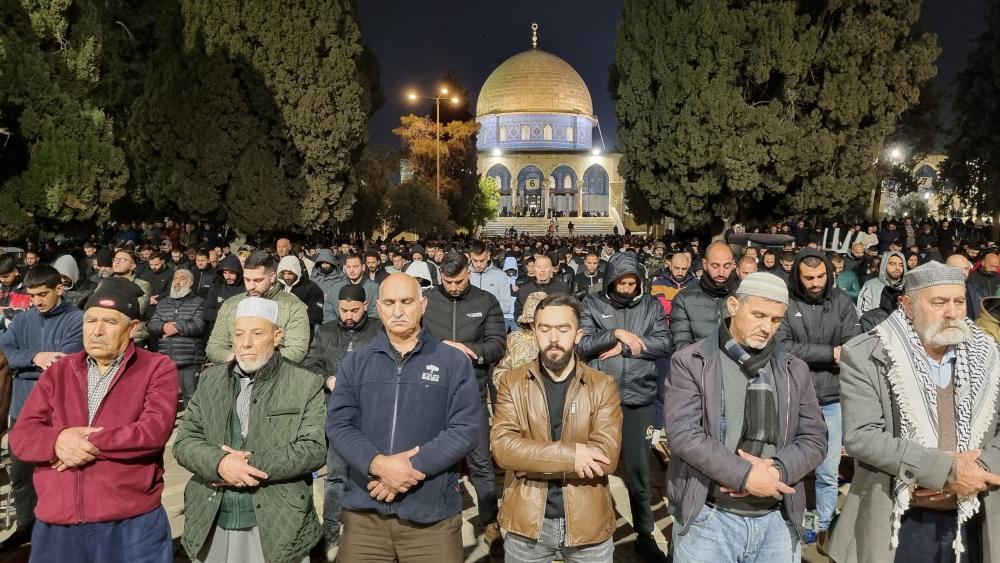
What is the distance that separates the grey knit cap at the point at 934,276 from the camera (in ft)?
9.55

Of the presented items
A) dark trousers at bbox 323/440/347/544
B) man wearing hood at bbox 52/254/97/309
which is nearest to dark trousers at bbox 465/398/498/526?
dark trousers at bbox 323/440/347/544

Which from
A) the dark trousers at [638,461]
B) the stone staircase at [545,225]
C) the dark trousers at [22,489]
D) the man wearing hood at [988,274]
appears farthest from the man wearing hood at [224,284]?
the stone staircase at [545,225]

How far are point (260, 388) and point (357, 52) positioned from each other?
750 inches

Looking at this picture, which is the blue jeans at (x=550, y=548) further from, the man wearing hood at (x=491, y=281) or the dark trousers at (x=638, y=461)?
the man wearing hood at (x=491, y=281)

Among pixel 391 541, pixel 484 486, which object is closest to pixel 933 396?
pixel 391 541

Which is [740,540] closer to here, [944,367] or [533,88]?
[944,367]

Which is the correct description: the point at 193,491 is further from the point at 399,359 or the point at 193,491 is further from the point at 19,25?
the point at 19,25

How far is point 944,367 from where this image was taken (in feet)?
9.73

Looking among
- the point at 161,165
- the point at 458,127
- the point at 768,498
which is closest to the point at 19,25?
the point at 161,165

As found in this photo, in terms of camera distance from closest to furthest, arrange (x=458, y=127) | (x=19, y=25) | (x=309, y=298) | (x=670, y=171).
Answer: (x=309, y=298), (x=19, y=25), (x=670, y=171), (x=458, y=127)

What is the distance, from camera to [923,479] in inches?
107

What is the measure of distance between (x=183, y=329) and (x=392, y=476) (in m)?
3.91

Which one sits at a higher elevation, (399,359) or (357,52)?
(357,52)

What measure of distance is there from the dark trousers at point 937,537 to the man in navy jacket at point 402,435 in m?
1.90
